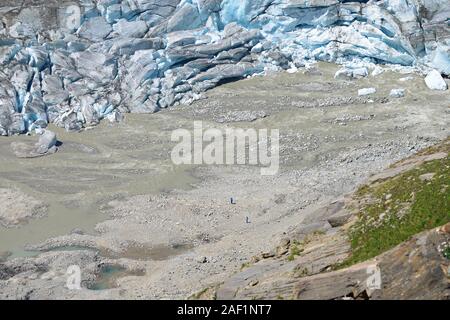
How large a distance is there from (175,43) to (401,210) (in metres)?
38.0

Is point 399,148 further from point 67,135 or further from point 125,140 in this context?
point 67,135

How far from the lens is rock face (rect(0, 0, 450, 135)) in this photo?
179ft

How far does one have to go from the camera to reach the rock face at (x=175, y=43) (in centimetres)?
5459

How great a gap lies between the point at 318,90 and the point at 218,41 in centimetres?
1104

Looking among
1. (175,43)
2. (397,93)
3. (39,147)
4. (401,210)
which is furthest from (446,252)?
(175,43)

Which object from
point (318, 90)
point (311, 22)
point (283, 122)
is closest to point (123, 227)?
point (283, 122)

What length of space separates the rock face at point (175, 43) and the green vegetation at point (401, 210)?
96.8 ft

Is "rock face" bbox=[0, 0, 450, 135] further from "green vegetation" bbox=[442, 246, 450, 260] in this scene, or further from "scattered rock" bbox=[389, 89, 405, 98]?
"green vegetation" bbox=[442, 246, 450, 260]

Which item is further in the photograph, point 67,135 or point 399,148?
point 67,135

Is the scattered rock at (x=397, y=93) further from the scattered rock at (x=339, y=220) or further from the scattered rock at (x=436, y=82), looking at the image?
the scattered rock at (x=339, y=220)

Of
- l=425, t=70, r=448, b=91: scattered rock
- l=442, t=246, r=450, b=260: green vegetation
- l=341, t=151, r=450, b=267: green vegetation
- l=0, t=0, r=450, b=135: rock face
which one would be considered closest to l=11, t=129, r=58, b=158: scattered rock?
l=0, t=0, r=450, b=135: rock face

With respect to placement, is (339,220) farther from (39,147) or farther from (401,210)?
(39,147)

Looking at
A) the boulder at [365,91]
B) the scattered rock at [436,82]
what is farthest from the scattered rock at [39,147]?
the scattered rock at [436,82]

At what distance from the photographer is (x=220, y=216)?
3847 centimetres
